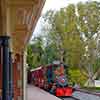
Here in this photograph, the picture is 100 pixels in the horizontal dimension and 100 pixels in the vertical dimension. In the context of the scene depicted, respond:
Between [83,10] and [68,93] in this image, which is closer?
[68,93]

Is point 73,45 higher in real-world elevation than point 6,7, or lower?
higher

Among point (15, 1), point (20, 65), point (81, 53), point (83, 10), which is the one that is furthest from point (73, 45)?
point (15, 1)

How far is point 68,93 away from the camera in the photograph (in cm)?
2953

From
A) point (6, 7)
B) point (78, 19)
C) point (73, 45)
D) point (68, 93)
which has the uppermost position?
point (78, 19)

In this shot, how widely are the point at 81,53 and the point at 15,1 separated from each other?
51.5 m

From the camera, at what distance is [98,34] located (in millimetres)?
56406

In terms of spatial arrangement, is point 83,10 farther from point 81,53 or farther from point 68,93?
point 68,93

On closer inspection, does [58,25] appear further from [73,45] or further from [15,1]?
[15,1]

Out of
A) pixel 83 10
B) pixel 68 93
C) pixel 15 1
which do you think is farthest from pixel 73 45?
pixel 15 1

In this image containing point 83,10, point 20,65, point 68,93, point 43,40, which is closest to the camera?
point 20,65

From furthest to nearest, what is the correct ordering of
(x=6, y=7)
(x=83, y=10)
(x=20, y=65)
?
(x=83, y=10) → (x=20, y=65) → (x=6, y=7)

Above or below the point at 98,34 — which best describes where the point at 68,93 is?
below

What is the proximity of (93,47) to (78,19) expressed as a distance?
→ 463 cm

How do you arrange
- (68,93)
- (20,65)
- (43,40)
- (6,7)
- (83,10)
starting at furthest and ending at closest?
(43,40) → (83,10) → (68,93) → (20,65) → (6,7)
